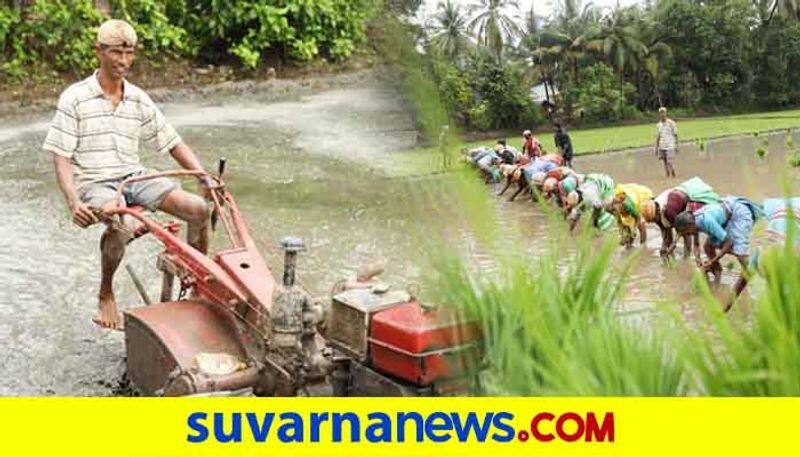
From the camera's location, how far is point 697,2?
2.08 metres

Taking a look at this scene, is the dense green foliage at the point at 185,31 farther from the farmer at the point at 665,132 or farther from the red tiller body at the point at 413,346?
the red tiller body at the point at 413,346

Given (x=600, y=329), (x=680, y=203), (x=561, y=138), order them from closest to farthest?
(x=600, y=329) → (x=561, y=138) → (x=680, y=203)

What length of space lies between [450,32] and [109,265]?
78.5 inches

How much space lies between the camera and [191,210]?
9.19 feet

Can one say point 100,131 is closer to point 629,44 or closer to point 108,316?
point 108,316

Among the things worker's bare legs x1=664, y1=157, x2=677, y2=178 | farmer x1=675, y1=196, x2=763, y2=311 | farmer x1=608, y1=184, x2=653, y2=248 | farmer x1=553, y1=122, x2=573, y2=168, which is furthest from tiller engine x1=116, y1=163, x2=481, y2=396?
farmer x1=608, y1=184, x2=653, y2=248

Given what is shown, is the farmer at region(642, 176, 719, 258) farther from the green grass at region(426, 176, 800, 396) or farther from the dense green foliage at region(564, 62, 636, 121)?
the green grass at region(426, 176, 800, 396)

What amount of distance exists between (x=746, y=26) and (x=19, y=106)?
5.95 metres

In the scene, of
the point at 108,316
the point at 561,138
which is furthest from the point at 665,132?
the point at 108,316

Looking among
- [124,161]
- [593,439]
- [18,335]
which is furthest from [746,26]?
[18,335]

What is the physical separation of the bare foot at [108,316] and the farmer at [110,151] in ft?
0.44

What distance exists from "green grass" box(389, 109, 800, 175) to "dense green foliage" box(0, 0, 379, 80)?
1.12 metres

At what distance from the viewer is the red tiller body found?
63.0 inches

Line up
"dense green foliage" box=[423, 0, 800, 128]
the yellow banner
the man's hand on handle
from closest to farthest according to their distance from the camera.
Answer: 1. the yellow banner
2. "dense green foliage" box=[423, 0, 800, 128]
3. the man's hand on handle
